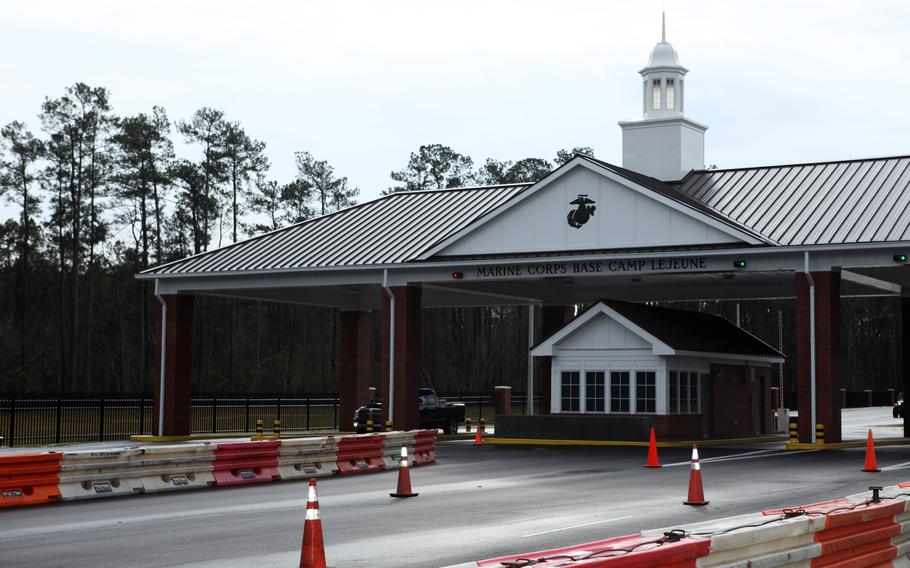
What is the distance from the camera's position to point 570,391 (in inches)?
1426

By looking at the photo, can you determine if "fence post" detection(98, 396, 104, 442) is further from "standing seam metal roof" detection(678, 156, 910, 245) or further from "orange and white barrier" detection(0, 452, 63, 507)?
"orange and white barrier" detection(0, 452, 63, 507)

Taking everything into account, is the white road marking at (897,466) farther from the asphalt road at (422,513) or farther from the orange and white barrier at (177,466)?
the orange and white barrier at (177,466)

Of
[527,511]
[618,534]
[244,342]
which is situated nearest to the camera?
[618,534]

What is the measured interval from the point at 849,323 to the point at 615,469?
297ft

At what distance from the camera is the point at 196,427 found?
46375 mm

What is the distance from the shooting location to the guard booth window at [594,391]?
35656 mm

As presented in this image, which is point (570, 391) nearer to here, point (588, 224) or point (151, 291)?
point (588, 224)

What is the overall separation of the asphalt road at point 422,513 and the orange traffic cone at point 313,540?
1.21 meters

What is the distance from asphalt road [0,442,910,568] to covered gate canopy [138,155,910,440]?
6.30m

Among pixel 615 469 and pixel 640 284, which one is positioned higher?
pixel 640 284

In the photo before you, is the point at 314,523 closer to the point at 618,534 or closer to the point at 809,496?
the point at 618,534

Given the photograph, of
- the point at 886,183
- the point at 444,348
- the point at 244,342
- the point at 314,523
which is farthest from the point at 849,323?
the point at 314,523

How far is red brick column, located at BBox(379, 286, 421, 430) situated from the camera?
1432 inches

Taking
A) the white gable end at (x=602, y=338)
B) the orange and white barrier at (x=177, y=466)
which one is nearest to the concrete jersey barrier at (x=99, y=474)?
the orange and white barrier at (x=177, y=466)
